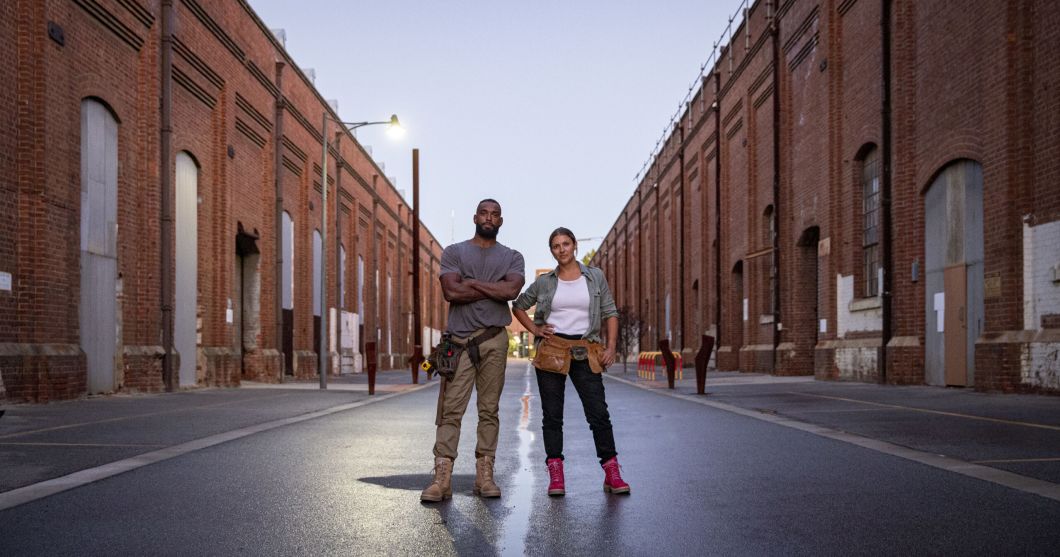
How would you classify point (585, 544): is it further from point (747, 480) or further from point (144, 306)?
point (144, 306)

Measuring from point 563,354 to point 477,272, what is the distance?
0.73 metres

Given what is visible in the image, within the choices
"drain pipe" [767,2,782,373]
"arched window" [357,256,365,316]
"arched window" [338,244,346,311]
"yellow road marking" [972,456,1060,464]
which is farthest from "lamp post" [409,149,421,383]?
"yellow road marking" [972,456,1060,464]

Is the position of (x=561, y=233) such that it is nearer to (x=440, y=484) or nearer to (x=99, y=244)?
(x=440, y=484)

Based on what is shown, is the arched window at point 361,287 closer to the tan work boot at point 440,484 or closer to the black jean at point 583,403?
the black jean at point 583,403

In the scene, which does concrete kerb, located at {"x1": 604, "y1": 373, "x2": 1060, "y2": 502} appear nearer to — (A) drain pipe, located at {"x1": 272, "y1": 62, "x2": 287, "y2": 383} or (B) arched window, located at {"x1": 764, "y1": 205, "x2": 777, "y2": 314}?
(B) arched window, located at {"x1": 764, "y1": 205, "x2": 777, "y2": 314}

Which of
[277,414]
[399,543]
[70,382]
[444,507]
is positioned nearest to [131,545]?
[399,543]

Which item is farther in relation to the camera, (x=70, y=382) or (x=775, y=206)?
(x=775, y=206)

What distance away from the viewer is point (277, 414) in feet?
43.1

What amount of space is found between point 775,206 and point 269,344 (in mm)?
14849

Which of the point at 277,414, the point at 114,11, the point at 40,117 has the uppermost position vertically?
the point at 114,11

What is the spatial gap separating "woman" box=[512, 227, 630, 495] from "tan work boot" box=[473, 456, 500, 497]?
363 millimetres

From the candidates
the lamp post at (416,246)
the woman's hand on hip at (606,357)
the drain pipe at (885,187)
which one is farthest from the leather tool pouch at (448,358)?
the lamp post at (416,246)

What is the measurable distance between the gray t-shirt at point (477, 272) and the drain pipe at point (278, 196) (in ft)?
74.5

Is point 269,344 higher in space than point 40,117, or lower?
lower
